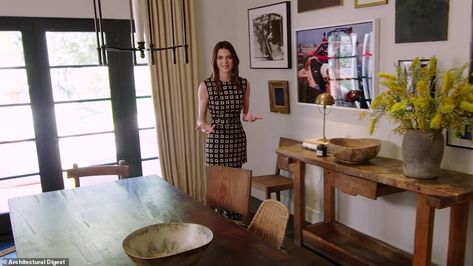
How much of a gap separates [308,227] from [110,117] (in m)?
2.01

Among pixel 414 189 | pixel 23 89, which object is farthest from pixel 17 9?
pixel 414 189

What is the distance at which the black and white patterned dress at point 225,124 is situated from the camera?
9.79ft

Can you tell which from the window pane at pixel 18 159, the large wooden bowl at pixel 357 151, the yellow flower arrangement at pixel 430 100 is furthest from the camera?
the window pane at pixel 18 159

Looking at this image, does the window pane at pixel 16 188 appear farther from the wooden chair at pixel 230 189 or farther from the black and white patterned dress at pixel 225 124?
the wooden chair at pixel 230 189

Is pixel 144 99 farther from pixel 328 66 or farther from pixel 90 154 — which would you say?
pixel 328 66

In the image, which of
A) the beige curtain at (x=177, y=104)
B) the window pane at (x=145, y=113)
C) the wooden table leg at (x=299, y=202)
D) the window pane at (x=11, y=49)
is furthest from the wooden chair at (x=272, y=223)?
the window pane at (x=11, y=49)

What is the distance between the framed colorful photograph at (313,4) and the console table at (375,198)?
1.08 meters

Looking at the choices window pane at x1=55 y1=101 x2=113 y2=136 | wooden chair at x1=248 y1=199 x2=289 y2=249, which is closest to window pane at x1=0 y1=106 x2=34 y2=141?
window pane at x1=55 y1=101 x2=113 y2=136

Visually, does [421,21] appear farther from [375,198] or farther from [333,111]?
[375,198]

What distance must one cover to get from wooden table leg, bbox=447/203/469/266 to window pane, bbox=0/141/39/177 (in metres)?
3.17

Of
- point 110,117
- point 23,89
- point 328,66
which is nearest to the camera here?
point 328,66

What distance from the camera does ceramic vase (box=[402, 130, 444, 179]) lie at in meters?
2.03

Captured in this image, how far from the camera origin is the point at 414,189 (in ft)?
6.62

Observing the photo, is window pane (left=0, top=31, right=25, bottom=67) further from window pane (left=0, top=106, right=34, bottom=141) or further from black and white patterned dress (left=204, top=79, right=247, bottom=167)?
black and white patterned dress (left=204, top=79, right=247, bottom=167)
